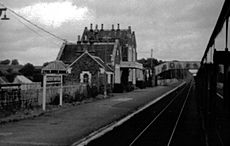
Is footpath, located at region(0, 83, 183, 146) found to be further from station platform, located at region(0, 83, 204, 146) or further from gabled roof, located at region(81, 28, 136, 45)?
gabled roof, located at region(81, 28, 136, 45)

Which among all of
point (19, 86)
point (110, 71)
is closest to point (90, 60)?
point (110, 71)

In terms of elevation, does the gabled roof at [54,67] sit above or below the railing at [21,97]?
above

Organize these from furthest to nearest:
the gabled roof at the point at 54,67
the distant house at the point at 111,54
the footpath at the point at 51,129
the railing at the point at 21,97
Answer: the distant house at the point at 111,54, the gabled roof at the point at 54,67, the railing at the point at 21,97, the footpath at the point at 51,129

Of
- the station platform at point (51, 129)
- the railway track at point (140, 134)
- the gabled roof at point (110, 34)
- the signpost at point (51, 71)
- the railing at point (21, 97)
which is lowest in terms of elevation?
the railway track at point (140, 134)

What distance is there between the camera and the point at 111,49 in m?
53.9

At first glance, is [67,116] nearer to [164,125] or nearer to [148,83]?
[164,125]

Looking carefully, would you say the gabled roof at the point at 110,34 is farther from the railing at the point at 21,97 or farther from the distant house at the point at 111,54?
the railing at the point at 21,97

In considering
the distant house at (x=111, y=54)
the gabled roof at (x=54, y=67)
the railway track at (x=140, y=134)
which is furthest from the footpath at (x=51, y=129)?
the distant house at (x=111, y=54)

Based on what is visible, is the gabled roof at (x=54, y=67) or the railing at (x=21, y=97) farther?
the gabled roof at (x=54, y=67)

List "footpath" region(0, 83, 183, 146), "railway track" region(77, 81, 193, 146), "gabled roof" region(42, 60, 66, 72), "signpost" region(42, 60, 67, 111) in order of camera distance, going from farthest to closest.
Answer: "gabled roof" region(42, 60, 66, 72), "signpost" region(42, 60, 67, 111), "railway track" region(77, 81, 193, 146), "footpath" region(0, 83, 183, 146)

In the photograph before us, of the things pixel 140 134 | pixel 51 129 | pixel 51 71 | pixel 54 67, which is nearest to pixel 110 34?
pixel 54 67

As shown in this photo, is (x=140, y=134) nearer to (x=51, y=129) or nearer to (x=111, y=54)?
(x=51, y=129)

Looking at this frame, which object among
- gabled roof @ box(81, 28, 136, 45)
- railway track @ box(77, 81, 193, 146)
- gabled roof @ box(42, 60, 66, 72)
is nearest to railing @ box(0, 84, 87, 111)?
gabled roof @ box(42, 60, 66, 72)

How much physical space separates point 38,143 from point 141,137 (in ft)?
12.5
